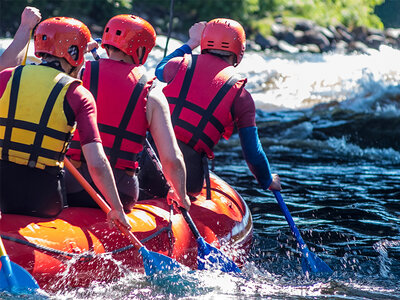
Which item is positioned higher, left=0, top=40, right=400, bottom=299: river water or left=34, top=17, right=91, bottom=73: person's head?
left=34, top=17, right=91, bottom=73: person's head

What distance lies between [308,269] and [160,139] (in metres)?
1.62

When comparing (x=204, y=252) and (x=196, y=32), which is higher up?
(x=196, y=32)

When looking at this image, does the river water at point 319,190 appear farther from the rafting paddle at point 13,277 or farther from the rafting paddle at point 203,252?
the rafting paddle at point 13,277

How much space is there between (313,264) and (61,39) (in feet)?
7.49

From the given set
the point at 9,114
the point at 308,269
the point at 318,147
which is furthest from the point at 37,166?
the point at 318,147

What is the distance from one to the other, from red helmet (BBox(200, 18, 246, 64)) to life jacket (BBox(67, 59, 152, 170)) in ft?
2.75

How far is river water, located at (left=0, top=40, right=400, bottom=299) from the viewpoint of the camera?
3.84m

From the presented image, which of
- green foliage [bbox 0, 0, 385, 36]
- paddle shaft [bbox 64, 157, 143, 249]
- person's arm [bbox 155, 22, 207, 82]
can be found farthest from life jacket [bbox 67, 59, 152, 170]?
green foliage [bbox 0, 0, 385, 36]

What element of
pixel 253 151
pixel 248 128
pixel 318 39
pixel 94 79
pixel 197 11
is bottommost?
pixel 318 39

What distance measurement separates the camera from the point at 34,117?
315 cm

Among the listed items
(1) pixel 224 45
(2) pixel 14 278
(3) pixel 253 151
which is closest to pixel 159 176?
(3) pixel 253 151

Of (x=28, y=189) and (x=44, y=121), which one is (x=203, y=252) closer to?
(x=28, y=189)

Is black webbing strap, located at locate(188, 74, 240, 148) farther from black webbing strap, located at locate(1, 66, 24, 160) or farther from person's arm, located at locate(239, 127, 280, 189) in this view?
black webbing strap, located at locate(1, 66, 24, 160)

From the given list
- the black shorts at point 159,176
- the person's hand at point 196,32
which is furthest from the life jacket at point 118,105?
the person's hand at point 196,32
